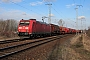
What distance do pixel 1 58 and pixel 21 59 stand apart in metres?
1.17

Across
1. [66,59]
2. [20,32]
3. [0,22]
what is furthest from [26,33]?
[0,22]

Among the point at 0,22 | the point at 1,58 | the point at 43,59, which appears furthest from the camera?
the point at 0,22

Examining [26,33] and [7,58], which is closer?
[7,58]

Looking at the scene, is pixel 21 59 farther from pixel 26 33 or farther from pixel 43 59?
pixel 26 33

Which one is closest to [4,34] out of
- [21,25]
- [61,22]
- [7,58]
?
[21,25]

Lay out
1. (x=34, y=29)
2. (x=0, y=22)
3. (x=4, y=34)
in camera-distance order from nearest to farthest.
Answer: (x=34, y=29), (x=4, y=34), (x=0, y=22)

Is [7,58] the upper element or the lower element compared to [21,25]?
lower

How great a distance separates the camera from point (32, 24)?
101 ft

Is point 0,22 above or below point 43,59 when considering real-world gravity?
above

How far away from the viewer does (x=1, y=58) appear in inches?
413

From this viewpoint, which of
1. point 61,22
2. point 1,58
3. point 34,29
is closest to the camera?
point 1,58

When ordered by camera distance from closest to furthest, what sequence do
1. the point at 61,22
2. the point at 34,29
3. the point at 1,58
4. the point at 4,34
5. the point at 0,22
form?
the point at 1,58, the point at 34,29, the point at 4,34, the point at 0,22, the point at 61,22

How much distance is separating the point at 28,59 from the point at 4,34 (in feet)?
112

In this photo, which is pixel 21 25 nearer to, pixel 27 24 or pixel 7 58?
pixel 27 24
